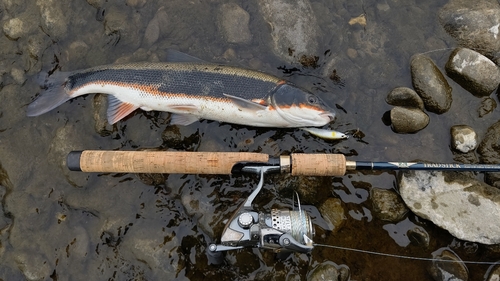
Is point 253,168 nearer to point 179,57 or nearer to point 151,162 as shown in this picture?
point 151,162

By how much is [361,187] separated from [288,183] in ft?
2.59

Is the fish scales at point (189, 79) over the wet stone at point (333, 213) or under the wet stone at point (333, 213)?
over

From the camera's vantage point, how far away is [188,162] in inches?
127

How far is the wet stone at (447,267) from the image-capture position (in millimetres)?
3365

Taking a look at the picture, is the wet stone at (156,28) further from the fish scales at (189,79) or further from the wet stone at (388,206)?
the wet stone at (388,206)

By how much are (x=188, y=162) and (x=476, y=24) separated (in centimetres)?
347

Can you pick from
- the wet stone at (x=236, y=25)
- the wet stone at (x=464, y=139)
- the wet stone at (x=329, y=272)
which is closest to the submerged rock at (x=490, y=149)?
the wet stone at (x=464, y=139)

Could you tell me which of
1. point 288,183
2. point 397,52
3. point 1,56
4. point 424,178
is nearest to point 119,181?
point 288,183

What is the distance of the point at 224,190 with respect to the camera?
375cm

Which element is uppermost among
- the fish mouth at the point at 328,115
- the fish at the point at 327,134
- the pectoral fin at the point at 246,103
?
the fish mouth at the point at 328,115

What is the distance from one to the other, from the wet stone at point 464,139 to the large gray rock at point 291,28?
174cm

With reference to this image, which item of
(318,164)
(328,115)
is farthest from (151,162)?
(328,115)

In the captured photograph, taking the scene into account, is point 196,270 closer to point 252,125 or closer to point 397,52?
point 252,125

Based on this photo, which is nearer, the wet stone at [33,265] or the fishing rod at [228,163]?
the fishing rod at [228,163]
